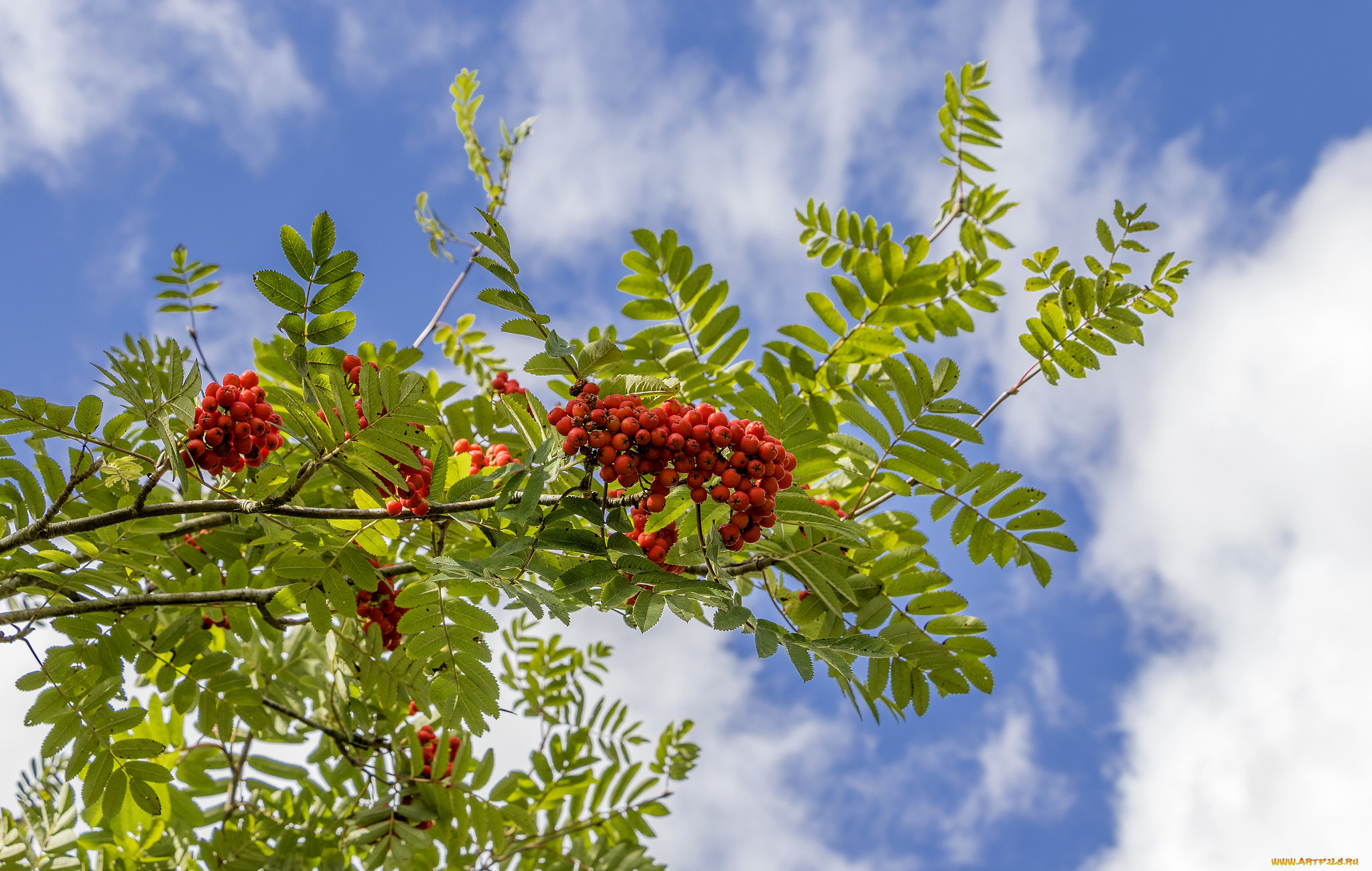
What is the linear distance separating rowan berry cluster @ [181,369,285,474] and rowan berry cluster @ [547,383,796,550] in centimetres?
89

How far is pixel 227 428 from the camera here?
224 centimetres

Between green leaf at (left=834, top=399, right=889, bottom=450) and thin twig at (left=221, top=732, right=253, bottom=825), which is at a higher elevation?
green leaf at (left=834, top=399, right=889, bottom=450)

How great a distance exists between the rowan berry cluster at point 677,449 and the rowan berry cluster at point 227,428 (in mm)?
886

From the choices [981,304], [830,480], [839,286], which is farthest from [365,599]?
[981,304]

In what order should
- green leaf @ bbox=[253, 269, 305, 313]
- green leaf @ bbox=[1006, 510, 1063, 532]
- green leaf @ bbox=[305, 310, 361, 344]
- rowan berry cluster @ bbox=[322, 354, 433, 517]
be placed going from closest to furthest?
green leaf @ bbox=[253, 269, 305, 313]
green leaf @ bbox=[305, 310, 361, 344]
rowan berry cluster @ bbox=[322, 354, 433, 517]
green leaf @ bbox=[1006, 510, 1063, 532]

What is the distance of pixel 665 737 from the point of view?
16.0ft

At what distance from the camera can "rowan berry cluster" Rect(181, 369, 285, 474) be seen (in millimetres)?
2223

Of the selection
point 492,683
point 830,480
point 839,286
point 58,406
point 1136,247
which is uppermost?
point 1136,247

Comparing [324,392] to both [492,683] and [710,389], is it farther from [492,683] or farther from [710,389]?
[710,389]

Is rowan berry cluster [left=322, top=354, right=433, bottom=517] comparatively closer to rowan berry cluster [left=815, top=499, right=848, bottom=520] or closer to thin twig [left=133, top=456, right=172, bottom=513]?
thin twig [left=133, top=456, right=172, bottom=513]

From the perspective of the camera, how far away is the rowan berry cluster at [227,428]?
87.5 inches

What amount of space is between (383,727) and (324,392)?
2537mm

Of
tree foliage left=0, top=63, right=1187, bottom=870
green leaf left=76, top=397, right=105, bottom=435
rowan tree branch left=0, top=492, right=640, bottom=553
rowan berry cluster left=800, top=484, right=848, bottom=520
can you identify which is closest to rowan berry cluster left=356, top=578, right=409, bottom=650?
tree foliage left=0, top=63, right=1187, bottom=870

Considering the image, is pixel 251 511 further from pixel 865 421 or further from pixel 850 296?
pixel 850 296
